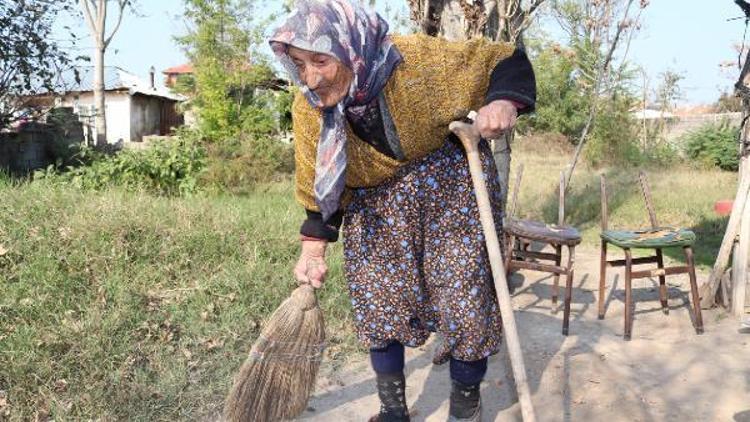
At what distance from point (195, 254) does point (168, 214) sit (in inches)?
21.6

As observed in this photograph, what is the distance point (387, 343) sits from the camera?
2.50 meters

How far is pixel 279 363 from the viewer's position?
269cm

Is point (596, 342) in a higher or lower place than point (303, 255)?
lower

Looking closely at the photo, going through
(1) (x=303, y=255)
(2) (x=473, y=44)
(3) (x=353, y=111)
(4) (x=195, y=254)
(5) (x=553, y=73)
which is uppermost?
(5) (x=553, y=73)

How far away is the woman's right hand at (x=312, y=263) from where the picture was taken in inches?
101

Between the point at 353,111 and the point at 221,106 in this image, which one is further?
the point at 221,106

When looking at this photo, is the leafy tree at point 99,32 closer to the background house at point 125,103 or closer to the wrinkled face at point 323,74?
the background house at point 125,103

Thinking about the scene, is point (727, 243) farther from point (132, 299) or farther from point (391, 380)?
point (132, 299)

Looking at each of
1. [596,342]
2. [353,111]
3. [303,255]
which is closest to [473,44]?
[353,111]

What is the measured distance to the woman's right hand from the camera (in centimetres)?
255

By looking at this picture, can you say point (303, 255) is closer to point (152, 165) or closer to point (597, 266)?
point (597, 266)

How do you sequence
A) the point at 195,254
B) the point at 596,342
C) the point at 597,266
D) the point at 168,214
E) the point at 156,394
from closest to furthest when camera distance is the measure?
the point at 156,394
the point at 596,342
the point at 195,254
the point at 168,214
the point at 597,266

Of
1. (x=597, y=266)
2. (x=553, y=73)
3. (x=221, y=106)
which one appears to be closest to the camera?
(x=597, y=266)

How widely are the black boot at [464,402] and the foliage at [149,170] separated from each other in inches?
218
